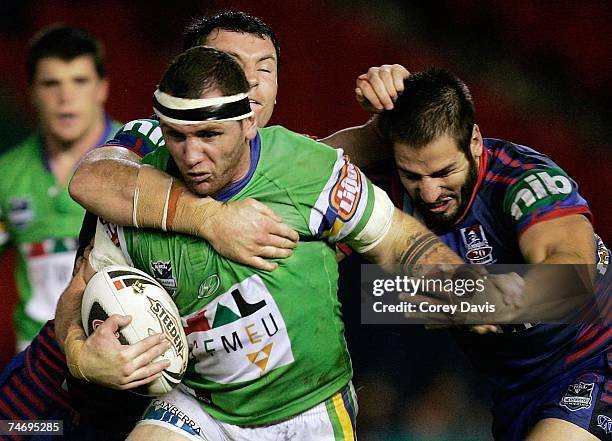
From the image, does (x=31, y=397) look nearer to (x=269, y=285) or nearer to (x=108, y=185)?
(x=108, y=185)

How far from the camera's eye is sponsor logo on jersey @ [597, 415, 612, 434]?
10.3ft

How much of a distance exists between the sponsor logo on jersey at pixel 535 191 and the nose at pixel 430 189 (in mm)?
233

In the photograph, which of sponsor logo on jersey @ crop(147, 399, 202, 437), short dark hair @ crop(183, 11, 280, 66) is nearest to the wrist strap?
sponsor logo on jersey @ crop(147, 399, 202, 437)

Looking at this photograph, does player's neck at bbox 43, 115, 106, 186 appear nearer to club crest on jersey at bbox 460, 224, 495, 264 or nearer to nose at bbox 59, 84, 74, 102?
nose at bbox 59, 84, 74, 102

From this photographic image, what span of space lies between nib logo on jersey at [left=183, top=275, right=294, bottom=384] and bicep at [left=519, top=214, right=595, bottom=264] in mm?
814

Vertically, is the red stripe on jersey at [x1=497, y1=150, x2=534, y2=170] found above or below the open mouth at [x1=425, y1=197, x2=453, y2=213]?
above

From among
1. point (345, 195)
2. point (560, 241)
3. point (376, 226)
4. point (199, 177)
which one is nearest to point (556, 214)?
point (560, 241)

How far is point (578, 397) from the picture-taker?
316 centimetres

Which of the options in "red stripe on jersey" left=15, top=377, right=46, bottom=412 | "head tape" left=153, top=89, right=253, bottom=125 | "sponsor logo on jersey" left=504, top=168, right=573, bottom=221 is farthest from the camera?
"red stripe on jersey" left=15, top=377, right=46, bottom=412

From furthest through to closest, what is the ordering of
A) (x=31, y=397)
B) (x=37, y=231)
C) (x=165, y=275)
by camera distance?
1. (x=37, y=231)
2. (x=31, y=397)
3. (x=165, y=275)

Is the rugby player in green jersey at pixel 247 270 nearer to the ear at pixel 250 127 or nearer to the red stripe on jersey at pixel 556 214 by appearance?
the ear at pixel 250 127

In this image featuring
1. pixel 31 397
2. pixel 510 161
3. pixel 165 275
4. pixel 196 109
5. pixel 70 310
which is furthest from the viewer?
pixel 31 397

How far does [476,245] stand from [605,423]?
0.71 meters

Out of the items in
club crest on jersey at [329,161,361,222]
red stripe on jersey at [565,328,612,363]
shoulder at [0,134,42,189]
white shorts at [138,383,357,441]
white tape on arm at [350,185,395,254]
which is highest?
→ club crest on jersey at [329,161,361,222]
